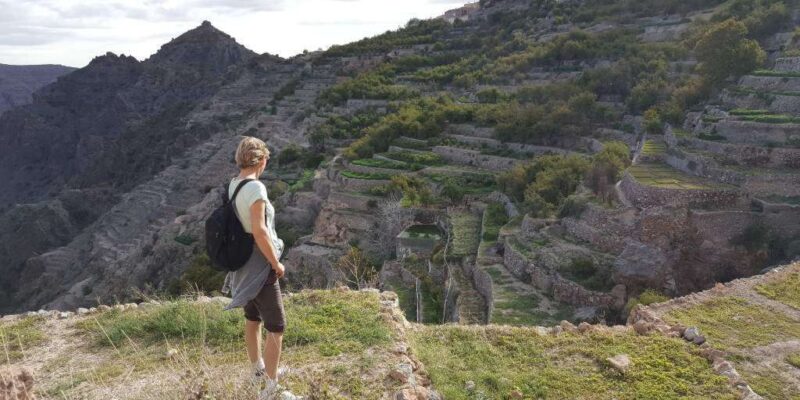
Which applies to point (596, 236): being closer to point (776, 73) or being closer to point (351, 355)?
point (351, 355)

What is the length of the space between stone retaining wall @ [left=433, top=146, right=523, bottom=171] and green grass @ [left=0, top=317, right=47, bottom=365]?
16444mm

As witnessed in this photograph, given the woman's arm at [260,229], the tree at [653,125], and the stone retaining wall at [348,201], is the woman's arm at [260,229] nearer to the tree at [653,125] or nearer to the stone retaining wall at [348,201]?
the stone retaining wall at [348,201]

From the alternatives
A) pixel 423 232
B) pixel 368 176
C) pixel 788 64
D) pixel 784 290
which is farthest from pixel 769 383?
pixel 368 176

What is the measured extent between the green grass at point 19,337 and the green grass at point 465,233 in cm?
1046

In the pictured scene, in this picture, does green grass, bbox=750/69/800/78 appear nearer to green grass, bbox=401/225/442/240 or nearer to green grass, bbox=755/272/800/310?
green grass, bbox=401/225/442/240

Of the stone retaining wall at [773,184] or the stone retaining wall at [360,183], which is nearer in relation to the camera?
the stone retaining wall at [773,184]

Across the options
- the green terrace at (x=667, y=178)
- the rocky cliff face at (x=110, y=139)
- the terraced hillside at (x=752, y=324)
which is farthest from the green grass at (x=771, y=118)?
the rocky cliff face at (x=110, y=139)

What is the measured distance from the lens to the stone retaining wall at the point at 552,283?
11.8m

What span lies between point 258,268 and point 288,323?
165 cm

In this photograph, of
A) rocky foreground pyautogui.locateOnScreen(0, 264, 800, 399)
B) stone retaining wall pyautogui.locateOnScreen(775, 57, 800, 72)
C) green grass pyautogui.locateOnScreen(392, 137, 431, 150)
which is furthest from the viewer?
green grass pyautogui.locateOnScreen(392, 137, 431, 150)

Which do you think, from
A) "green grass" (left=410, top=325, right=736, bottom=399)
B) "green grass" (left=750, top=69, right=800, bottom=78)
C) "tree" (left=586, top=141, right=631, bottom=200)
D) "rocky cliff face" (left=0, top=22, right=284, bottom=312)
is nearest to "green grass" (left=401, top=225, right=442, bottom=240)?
"tree" (left=586, top=141, right=631, bottom=200)

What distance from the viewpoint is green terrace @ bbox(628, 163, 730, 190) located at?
1356 centimetres

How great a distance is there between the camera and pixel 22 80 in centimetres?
10381

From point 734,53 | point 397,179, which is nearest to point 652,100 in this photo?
point 734,53
